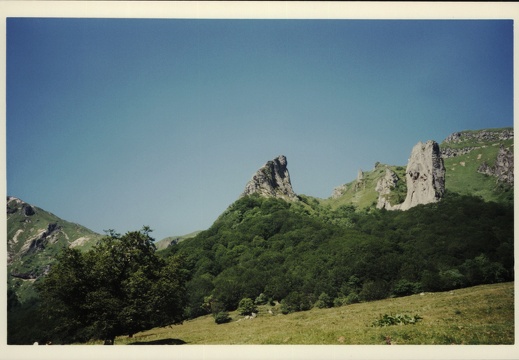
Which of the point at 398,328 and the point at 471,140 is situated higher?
the point at 471,140

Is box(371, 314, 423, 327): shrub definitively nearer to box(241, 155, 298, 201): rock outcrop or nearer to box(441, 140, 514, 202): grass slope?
box(441, 140, 514, 202): grass slope

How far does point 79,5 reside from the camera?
1620 cm

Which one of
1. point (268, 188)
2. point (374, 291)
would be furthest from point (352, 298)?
point (268, 188)

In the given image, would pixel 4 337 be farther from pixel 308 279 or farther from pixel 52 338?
pixel 308 279

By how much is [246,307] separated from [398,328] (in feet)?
37.2

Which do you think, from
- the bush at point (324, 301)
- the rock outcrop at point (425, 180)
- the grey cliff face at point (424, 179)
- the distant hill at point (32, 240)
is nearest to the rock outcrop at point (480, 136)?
the grey cliff face at point (424, 179)

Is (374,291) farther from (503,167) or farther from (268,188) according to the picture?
(268,188)

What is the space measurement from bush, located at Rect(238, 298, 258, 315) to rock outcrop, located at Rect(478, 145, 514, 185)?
15.0 meters

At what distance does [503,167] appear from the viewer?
70.6ft

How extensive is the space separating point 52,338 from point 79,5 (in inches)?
539

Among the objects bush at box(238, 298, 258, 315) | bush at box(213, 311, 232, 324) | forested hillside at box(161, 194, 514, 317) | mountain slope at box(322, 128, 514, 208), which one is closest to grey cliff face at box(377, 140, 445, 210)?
mountain slope at box(322, 128, 514, 208)

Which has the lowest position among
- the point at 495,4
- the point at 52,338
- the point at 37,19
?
the point at 52,338
